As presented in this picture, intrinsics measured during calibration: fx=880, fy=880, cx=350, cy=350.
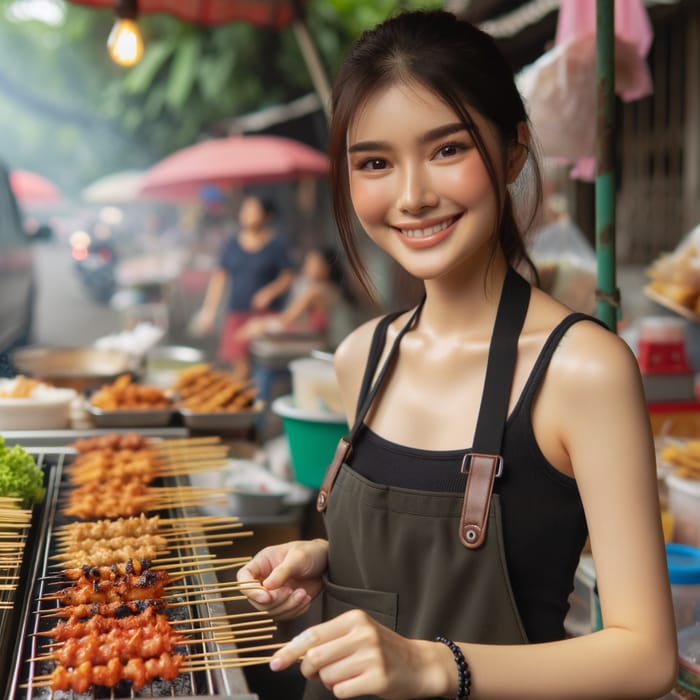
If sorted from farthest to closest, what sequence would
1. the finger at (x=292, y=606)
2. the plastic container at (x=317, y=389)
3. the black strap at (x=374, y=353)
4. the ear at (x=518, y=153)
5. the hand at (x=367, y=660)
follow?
the plastic container at (x=317, y=389), the black strap at (x=374, y=353), the finger at (x=292, y=606), the ear at (x=518, y=153), the hand at (x=367, y=660)

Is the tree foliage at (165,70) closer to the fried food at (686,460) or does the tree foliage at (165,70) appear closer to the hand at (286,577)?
the fried food at (686,460)

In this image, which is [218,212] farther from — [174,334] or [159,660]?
[159,660]

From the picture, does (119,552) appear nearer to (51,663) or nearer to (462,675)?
(51,663)

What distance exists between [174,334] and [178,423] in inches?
582

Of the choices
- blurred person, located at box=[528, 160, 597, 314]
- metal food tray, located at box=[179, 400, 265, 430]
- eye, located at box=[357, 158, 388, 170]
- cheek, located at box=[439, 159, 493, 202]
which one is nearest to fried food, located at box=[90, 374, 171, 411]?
metal food tray, located at box=[179, 400, 265, 430]

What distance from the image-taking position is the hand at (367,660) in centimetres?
148

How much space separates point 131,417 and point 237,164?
352 inches

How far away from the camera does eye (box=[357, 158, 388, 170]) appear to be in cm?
189

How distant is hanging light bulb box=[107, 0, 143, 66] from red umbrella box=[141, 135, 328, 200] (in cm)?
759

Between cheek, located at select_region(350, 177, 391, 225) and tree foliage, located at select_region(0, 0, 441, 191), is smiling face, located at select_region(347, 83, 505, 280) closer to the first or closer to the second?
cheek, located at select_region(350, 177, 391, 225)

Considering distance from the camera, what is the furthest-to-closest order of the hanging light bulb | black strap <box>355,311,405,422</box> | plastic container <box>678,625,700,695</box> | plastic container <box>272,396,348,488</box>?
the hanging light bulb, plastic container <box>272,396,348,488</box>, plastic container <box>678,625,700,695</box>, black strap <box>355,311,405,422</box>

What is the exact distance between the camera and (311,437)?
3525 millimetres

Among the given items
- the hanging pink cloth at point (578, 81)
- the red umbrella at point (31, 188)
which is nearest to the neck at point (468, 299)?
the hanging pink cloth at point (578, 81)

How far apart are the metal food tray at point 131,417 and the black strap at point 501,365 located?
239cm
